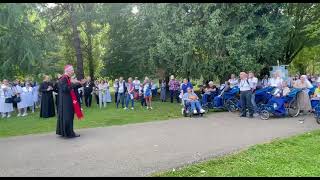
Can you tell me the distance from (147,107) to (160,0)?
763 cm

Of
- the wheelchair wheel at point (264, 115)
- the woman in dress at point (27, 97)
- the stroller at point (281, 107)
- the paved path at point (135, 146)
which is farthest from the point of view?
the woman in dress at point (27, 97)

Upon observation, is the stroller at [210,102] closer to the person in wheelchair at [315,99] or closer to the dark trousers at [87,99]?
the person in wheelchair at [315,99]

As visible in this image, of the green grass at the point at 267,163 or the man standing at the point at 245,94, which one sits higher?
the man standing at the point at 245,94

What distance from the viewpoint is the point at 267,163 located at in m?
8.19

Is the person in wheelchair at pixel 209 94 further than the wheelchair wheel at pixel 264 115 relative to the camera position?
Yes

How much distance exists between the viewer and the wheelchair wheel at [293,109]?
1580 cm

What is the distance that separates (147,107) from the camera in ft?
69.2

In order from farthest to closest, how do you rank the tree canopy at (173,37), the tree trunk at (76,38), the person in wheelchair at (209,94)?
the tree trunk at (76,38) < the tree canopy at (173,37) < the person in wheelchair at (209,94)

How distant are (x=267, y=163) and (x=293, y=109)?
8530 mm

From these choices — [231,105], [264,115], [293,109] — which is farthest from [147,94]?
[293,109]

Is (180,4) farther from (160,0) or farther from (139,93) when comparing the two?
(139,93)

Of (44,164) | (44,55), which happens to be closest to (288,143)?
(44,164)

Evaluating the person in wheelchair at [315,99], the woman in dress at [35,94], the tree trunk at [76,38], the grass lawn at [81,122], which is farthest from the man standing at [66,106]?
the tree trunk at [76,38]

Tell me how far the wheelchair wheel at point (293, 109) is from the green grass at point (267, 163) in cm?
595
